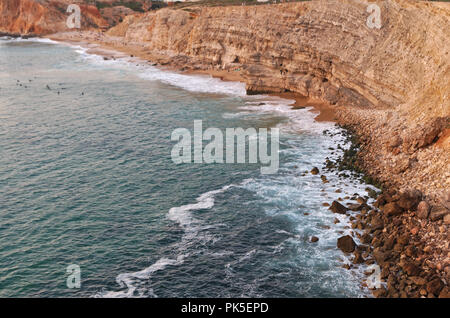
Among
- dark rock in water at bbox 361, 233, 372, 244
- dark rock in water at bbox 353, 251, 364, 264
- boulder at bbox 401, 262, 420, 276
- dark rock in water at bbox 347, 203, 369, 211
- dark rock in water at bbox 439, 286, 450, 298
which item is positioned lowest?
dark rock in water at bbox 439, 286, 450, 298

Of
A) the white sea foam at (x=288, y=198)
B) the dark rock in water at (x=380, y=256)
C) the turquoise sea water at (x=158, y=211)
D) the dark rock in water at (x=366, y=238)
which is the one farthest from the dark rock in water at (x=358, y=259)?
the dark rock in water at (x=366, y=238)

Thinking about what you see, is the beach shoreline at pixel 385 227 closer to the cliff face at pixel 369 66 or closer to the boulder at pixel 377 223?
the boulder at pixel 377 223

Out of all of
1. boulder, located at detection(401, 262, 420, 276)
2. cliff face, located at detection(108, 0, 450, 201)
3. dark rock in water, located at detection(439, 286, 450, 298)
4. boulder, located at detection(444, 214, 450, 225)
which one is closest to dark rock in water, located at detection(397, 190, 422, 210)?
cliff face, located at detection(108, 0, 450, 201)

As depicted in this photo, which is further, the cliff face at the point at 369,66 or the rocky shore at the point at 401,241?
the cliff face at the point at 369,66

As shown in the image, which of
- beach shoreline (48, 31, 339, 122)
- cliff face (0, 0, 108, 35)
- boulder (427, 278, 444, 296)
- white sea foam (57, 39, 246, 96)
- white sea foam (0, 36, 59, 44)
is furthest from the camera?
cliff face (0, 0, 108, 35)

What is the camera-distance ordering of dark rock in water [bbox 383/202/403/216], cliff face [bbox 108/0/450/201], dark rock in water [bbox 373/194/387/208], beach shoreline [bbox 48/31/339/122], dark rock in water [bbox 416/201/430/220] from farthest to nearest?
beach shoreline [bbox 48/31/339/122] < cliff face [bbox 108/0/450/201] < dark rock in water [bbox 373/194/387/208] < dark rock in water [bbox 383/202/403/216] < dark rock in water [bbox 416/201/430/220]

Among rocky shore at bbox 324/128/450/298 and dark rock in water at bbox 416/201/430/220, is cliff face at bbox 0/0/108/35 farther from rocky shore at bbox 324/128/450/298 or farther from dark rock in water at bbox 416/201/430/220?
dark rock in water at bbox 416/201/430/220

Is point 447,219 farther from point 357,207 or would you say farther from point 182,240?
point 182,240
